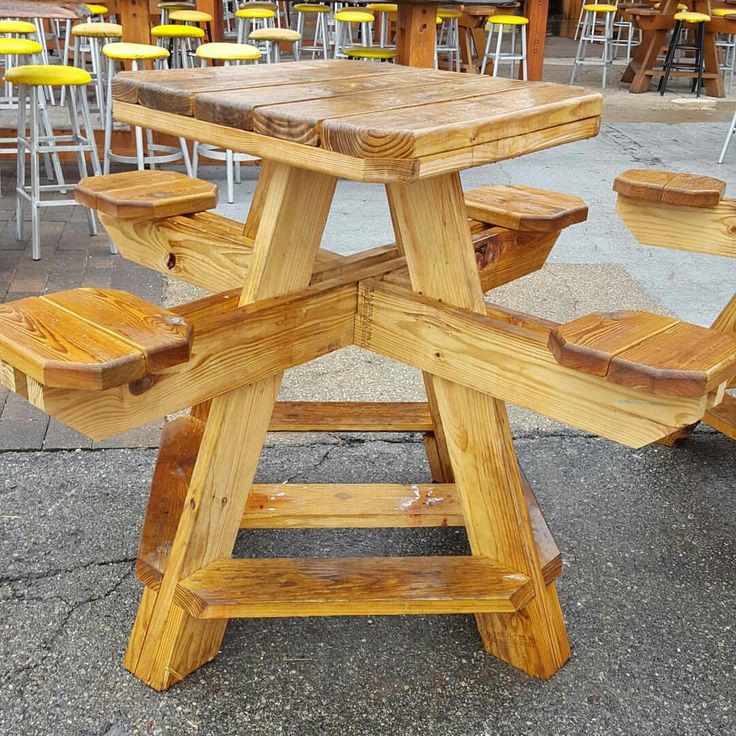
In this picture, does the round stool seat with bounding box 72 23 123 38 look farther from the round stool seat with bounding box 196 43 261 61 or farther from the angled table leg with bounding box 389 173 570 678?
the angled table leg with bounding box 389 173 570 678

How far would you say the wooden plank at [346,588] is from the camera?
1.64 meters

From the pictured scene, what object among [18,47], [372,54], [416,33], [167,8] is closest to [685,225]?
[18,47]

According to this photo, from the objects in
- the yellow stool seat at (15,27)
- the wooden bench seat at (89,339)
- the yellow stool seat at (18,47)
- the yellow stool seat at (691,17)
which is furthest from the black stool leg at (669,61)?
the wooden bench seat at (89,339)

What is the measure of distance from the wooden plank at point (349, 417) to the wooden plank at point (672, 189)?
0.76 meters

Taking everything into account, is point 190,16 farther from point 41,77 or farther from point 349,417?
point 349,417

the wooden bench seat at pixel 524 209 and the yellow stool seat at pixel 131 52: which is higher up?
the yellow stool seat at pixel 131 52

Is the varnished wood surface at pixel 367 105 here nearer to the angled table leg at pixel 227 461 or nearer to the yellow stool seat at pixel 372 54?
the angled table leg at pixel 227 461

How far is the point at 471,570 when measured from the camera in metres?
1.76

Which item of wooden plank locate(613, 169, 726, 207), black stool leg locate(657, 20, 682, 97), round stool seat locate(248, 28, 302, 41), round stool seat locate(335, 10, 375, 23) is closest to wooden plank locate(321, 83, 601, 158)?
wooden plank locate(613, 169, 726, 207)

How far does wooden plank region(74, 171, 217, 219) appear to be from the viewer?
1963 mm

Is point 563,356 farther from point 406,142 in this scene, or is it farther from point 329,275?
point 329,275

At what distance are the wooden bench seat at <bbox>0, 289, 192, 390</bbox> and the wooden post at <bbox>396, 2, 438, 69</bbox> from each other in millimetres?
4280

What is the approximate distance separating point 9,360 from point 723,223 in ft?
→ 5.40

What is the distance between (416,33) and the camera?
5336mm
